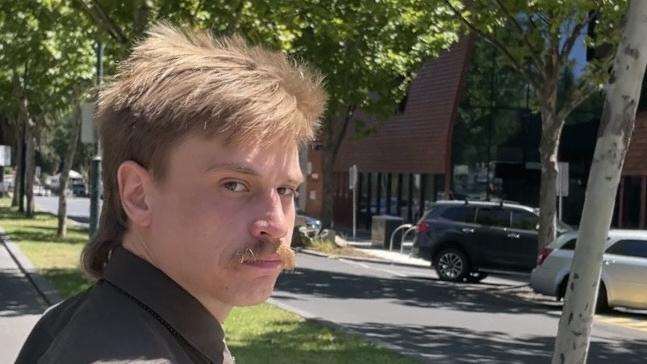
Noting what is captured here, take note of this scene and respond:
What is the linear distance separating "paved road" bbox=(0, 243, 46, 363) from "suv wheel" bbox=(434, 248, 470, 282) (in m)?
9.27

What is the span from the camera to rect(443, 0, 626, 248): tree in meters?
17.3

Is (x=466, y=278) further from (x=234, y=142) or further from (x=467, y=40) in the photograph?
(x=234, y=142)

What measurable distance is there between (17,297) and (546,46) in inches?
428

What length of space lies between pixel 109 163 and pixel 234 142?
0.24 m

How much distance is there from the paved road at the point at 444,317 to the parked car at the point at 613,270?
558 mm

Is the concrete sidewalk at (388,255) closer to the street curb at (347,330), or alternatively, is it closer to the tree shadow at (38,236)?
the tree shadow at (38,236)

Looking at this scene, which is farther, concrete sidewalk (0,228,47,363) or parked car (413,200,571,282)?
parked car (413,200,571,282)

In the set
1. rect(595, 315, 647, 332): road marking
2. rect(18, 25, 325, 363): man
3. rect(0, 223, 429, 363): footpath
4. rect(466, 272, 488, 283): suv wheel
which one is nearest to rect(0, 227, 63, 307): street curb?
rect(0, 223, 429, 363): footpath

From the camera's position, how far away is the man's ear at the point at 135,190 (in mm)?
1435

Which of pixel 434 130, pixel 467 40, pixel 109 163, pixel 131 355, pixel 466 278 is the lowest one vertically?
pixel 466 278

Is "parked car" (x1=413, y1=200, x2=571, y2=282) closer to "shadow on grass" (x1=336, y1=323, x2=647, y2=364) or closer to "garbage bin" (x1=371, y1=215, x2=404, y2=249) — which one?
"shadow on grass" (x1=336, y1=323, x2=647, y2=364)

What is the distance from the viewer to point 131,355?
122 centimetres

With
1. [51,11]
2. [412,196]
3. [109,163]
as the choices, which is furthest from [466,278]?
[109,163]

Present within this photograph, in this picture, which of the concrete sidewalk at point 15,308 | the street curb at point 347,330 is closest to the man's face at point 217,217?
the concrete sidewalk at point 15,308
